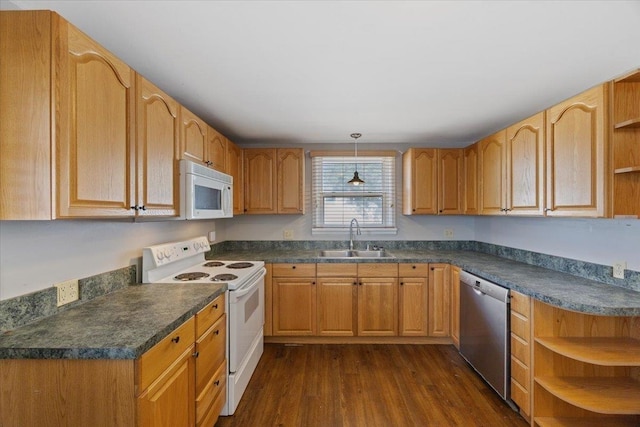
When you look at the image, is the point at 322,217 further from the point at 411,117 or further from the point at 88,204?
the point at 88,204

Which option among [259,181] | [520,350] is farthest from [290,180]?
[520,350]

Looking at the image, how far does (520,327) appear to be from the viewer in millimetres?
1840

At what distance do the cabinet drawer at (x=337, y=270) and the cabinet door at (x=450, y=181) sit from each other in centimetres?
125

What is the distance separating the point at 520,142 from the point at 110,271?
306 cm

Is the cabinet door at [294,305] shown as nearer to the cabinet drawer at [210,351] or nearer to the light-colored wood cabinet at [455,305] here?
the cabinet drawer at [210,351]

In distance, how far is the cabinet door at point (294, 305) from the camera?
2859 mm

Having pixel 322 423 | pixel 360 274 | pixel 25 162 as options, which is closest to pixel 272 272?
pixel 360 274

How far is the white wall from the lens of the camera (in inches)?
46.2

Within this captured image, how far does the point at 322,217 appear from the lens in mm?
3518

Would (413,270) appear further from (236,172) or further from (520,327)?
(236,172)

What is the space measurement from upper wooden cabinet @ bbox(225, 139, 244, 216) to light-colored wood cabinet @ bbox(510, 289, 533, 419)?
8.47ft

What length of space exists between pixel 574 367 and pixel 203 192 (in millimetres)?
2718

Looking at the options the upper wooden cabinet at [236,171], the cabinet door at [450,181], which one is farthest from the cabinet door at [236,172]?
the cabinet door at [450,181]

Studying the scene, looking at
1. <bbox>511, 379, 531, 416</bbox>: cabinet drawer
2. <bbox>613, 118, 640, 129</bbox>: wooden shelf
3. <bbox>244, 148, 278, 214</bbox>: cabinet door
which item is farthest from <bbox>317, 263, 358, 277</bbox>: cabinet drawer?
<bbox>613, 118, 640, 129</bbox>: wooden shelf
